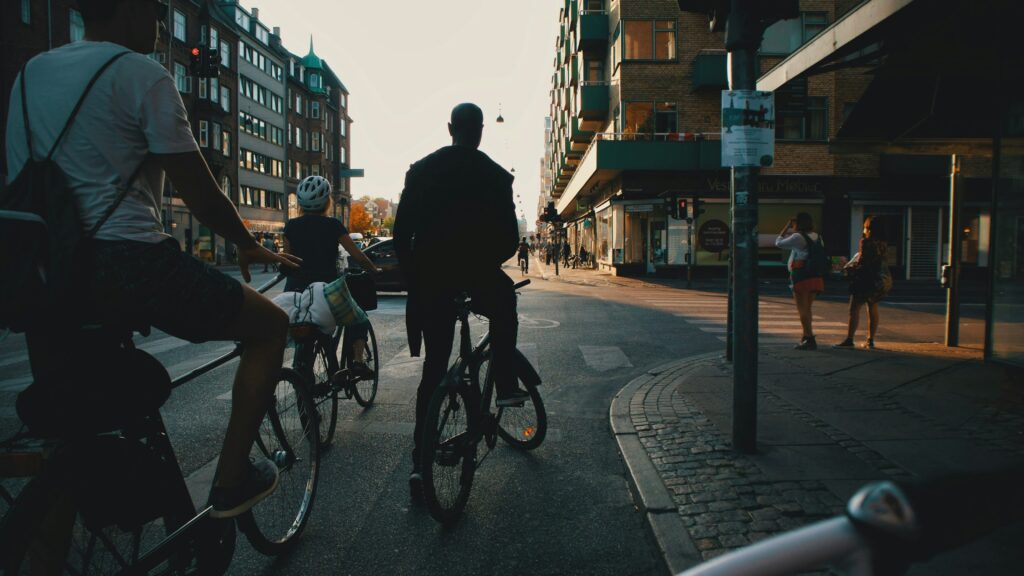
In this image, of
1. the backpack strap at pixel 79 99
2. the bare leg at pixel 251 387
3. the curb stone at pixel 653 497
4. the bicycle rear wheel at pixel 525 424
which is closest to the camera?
the backpack strap at pixel 79 99

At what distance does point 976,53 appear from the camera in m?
6.72

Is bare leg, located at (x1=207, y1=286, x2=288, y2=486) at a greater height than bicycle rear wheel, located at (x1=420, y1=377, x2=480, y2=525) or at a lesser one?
greater

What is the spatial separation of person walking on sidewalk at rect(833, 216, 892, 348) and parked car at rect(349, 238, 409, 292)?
36.6 ft

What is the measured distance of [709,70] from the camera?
30312 mm

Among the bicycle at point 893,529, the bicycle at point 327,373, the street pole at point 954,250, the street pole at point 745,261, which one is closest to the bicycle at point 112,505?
the bicycle at point 327,373

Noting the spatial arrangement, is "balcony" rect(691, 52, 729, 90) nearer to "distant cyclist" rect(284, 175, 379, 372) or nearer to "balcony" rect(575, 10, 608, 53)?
"balcony" rect(575, 10, 608, 53)

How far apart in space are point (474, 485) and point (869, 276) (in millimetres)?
7711

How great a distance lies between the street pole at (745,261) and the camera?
429 centimetres

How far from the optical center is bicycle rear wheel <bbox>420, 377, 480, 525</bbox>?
3.27 meters

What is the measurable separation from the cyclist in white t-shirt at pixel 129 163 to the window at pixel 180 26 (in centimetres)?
4771

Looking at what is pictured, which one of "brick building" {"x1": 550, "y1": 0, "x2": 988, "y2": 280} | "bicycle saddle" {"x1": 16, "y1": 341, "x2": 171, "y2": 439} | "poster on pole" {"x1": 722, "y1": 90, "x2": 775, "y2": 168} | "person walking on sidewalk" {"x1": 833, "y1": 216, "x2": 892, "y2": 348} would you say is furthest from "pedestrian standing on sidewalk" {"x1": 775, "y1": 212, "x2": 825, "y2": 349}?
"brick building" {"x1": 550, "y1": 0, "x2": 988, "y2": 280}

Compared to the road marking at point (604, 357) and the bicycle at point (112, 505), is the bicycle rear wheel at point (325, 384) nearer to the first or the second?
the bicycle at point (112, 505)

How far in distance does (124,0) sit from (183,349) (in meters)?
7.88

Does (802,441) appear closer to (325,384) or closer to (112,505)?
(325,384)
